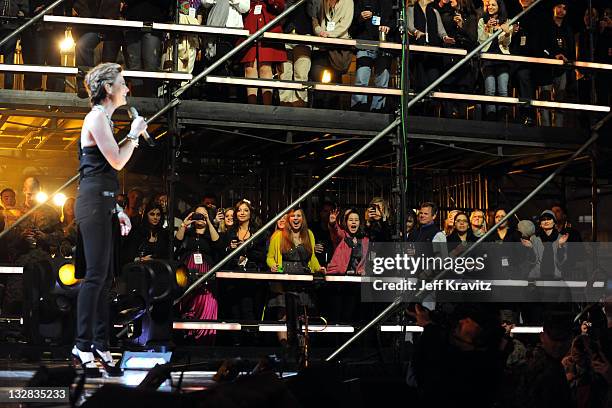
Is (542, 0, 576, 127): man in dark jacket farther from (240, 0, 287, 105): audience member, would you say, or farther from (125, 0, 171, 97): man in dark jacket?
(125, 0, 171, 97): man in dark jacket

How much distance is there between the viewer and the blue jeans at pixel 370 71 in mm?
10812

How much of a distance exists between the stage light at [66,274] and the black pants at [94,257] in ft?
2.96

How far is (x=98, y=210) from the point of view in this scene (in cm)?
563

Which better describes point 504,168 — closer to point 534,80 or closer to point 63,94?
point 534,80

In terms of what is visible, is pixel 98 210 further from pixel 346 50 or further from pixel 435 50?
pixel 435 50

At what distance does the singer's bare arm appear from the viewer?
555 centimetres

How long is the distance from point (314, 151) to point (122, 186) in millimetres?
3276

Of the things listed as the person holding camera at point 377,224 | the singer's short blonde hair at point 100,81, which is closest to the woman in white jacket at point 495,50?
the person holding camera at point 377,224

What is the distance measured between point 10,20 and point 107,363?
16.6ft

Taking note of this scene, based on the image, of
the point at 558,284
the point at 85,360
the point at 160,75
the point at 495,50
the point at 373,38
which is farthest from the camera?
the point at 495,50

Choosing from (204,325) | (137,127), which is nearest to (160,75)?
(204,325)

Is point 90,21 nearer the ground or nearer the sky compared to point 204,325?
nearer the sky

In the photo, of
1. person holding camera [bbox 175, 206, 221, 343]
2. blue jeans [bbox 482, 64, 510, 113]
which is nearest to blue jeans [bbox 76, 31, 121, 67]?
person holding camera [bbox 175, 206, 221, 343]

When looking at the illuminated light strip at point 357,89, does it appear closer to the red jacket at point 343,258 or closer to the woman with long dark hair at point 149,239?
the red jacket at point 343,258
